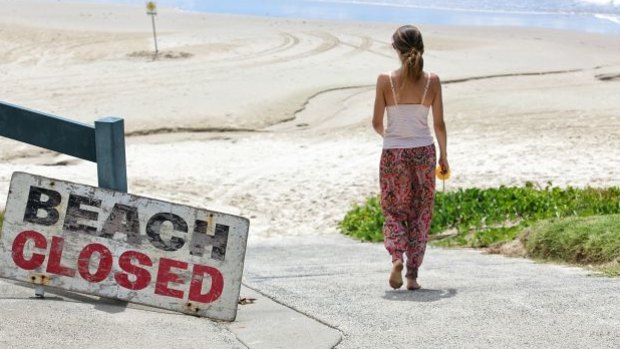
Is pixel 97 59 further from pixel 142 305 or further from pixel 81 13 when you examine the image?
pixel 142 305

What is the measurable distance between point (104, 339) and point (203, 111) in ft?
47.6

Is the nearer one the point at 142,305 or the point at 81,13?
the point at 142,305

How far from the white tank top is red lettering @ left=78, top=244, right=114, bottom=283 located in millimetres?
1846

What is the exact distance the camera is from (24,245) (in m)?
6.04

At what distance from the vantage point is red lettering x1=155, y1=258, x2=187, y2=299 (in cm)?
590

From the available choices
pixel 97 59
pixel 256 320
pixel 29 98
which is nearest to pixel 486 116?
pixel 29 98

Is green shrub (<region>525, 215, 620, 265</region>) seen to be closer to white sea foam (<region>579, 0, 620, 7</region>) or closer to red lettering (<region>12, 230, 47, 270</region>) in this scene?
red lettering (<region>12, 230, 47, 270</region>)

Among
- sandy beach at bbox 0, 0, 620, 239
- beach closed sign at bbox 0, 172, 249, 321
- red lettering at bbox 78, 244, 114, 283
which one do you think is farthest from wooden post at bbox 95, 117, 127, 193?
sandy beach at bbox 0, 0, 620, 239

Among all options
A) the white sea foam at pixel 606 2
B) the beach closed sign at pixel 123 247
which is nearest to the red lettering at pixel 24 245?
the beach closed sign at pixel 123 247

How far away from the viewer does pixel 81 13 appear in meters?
34.4

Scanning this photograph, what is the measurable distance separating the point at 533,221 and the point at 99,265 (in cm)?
522

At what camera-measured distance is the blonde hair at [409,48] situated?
6555 millimetres

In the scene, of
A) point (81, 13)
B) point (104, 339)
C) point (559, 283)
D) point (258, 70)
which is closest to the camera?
point (104, 339)

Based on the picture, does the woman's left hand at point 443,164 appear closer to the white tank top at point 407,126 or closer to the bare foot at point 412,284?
the white tank top at point 407,126
